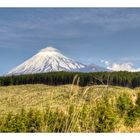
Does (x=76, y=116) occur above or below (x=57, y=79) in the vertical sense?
below

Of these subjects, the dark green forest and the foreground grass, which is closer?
the foreground grass

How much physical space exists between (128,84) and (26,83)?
→ 1893 centimetres

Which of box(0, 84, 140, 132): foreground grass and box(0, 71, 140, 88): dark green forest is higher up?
box(0, 71, 140, 88): dark green forest

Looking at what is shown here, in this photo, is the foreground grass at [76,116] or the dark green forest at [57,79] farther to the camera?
the dark green forest at [57,79]

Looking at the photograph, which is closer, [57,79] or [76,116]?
[76,116]

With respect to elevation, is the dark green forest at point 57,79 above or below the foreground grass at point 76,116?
above

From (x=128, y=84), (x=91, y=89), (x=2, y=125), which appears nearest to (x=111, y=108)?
(x=2, y=125)
